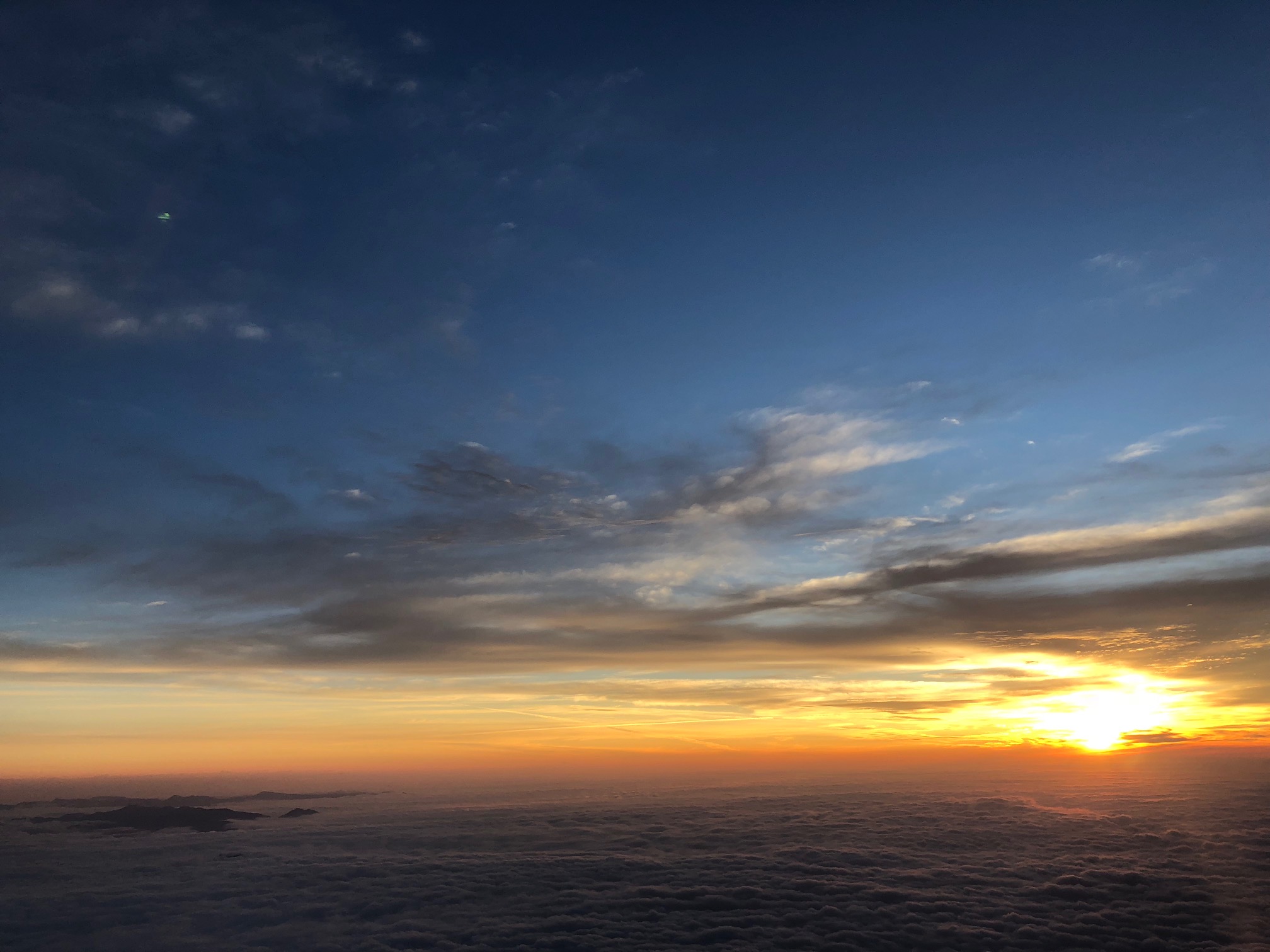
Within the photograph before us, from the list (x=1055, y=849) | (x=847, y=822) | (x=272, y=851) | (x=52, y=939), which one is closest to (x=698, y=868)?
(x=1055, y=849)

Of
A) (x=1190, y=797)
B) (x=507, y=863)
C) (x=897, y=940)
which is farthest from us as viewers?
(x=1190, y=797)

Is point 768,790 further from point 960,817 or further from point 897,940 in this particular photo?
point 897,940

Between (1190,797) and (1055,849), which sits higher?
(1055,849)

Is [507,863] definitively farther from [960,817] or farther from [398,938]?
[960,817]

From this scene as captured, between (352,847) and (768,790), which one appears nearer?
(352,847)

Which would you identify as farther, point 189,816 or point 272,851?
point 189,816

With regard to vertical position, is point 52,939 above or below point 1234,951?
below

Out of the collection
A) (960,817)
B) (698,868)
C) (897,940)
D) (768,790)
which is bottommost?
(768,790)

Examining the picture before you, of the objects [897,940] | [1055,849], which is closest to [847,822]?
[1055,849]

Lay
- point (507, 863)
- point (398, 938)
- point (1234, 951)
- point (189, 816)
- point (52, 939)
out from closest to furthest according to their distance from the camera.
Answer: point (1234, 951) → point (398, 938) → point (52, 939) → point (507, 863) → point (189, 816)
